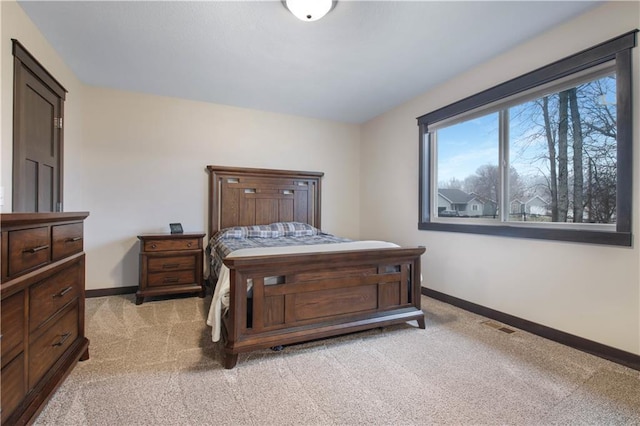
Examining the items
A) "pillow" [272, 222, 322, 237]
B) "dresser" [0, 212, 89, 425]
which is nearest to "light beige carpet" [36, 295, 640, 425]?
"dresser" [0, 212, 89, 425]

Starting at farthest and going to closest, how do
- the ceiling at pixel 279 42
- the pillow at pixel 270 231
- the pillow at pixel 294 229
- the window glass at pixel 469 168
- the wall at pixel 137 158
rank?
1. the pillow at pixel 294 229
2. the pillow at pixel 270 231
3. the wall at pixel 137 158
4. the window glass at pixel 469 168
5. the ceiling at pixel 279 42

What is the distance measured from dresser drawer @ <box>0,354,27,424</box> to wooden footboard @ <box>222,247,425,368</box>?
36.8 inches

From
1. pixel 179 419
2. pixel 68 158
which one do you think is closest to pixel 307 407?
pixel 179 419

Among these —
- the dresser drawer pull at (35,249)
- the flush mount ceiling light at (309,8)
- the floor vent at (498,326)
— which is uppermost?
the flush mount ceiling light at (309,8)

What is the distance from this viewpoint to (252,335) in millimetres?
1943

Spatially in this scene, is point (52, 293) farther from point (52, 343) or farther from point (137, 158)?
point (137, 158)

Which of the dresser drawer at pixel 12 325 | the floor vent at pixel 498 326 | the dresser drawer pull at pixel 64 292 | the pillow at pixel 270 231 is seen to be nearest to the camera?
the dresser drawer at pixel 12 325

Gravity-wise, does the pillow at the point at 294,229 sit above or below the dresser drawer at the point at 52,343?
above

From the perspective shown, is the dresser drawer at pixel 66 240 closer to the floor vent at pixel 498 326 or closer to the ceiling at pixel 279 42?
the ceiling at pixel 279 42

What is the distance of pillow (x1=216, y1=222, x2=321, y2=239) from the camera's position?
11.6 ft

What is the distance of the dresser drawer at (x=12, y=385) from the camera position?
43.6 inches

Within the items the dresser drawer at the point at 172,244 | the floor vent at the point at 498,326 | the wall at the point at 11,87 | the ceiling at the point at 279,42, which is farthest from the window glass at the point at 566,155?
the wall at the point at 11,87

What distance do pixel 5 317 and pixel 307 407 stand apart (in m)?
1.34

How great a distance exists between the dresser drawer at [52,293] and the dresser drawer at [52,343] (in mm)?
77
